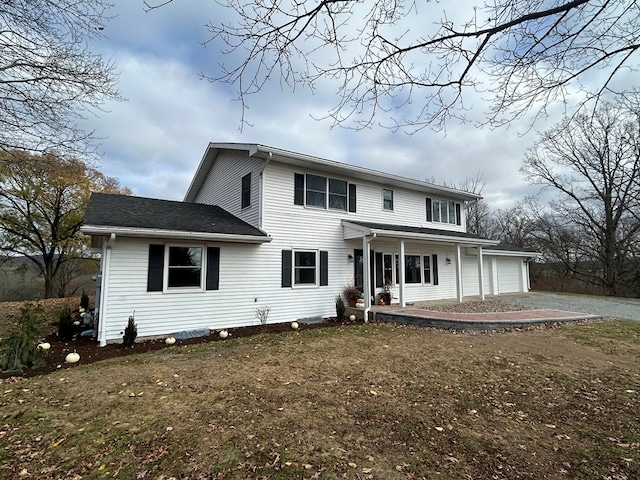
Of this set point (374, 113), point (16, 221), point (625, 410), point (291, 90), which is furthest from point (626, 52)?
point (16, 221)

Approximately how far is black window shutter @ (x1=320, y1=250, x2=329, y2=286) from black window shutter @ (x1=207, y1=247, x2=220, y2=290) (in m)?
3.62

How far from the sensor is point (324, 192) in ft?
37.4

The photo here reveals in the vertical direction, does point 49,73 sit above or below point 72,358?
above

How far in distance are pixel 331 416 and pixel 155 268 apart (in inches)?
254

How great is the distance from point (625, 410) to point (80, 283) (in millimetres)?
26739

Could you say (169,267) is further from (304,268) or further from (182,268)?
(304,268)

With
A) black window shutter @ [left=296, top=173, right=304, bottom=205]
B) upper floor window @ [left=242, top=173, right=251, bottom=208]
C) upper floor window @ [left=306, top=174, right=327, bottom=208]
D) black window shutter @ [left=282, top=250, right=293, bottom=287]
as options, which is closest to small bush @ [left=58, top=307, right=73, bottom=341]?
black window shutter @ [left=282, top=250, right=293, bottom=287]

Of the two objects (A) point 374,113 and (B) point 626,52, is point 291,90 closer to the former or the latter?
(A) point 374,113

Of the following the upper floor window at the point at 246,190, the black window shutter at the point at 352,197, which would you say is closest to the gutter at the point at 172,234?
the upper floor window at the point at 246,190

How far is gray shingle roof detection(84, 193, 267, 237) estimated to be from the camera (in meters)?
7.81

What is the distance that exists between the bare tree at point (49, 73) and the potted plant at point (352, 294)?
878 centimetres

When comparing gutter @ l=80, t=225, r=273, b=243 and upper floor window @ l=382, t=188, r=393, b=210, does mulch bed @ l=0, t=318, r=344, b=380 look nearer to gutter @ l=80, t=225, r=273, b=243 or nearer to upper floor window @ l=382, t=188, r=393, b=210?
gutter @ l=80, t=225, r=273, b=243

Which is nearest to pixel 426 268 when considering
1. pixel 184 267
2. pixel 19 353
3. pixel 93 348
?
pixel 184 267

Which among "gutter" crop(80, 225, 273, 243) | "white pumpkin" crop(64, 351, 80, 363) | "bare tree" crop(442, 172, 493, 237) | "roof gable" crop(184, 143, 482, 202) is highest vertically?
"bare tree" crop(442, 172, 493, 237)
